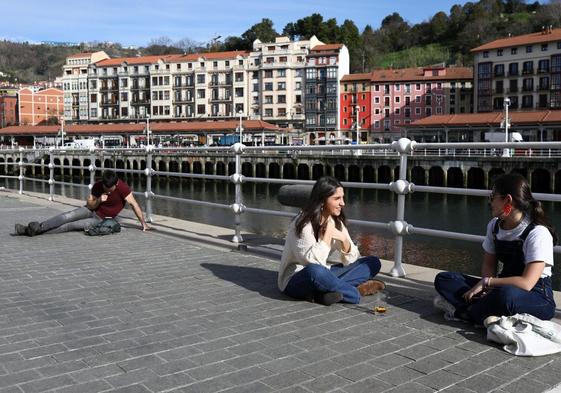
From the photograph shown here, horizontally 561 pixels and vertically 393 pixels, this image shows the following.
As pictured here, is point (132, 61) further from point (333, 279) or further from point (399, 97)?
point (333, 279)

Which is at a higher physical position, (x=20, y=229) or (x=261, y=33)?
(x=261, y=33)

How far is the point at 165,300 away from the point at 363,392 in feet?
7.61

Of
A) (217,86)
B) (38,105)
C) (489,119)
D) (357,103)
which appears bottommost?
(489,119)

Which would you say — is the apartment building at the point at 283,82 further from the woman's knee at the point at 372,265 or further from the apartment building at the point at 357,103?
the woman's knee at the point at 372,265

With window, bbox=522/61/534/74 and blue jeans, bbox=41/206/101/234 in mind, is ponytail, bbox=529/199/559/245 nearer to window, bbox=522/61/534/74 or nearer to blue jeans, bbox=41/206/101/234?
blue jeans, bbox=41/206/101/234

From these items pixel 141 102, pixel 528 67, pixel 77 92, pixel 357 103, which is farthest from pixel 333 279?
pixel 77 92

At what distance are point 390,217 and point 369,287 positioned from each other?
24.2m

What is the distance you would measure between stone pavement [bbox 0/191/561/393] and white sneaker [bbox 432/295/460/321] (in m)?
0.06

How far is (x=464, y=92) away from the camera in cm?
9594

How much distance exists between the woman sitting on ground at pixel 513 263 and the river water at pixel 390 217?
38.4 feet

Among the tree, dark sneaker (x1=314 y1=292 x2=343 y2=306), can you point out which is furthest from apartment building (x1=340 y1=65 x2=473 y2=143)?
dark sneaker (x1=314 y1=292 x2=343 y2=306)

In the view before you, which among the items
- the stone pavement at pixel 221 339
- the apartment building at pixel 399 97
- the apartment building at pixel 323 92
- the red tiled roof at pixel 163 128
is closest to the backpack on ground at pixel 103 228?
the stone pavement at pixel 221 339

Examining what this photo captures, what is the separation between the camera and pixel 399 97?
3853 inches

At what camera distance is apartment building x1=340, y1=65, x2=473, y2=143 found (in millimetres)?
96000
